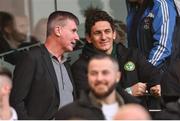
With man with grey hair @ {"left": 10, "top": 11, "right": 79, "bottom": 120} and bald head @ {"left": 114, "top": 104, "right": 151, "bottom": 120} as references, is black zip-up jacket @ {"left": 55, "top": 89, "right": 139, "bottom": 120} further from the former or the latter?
man with grey hair @ {"left": 10, "top": 11, "right": 79, "bottom": 120}

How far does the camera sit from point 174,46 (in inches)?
336

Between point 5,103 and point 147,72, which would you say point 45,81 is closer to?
point 5,103

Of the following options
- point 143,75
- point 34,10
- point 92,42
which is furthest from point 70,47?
point 34,10

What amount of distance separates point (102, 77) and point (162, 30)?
182cm

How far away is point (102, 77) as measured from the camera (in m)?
6.80

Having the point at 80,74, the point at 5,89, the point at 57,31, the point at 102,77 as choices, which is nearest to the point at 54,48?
the point at 57,31

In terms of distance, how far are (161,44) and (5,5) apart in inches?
83.6

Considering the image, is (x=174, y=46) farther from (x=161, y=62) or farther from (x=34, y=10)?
(x=34, y=10)

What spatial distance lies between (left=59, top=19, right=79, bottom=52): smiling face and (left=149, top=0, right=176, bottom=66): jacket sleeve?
0.96 metres

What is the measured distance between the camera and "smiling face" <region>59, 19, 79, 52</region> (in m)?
7.94

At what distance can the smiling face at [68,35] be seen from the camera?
794 cm

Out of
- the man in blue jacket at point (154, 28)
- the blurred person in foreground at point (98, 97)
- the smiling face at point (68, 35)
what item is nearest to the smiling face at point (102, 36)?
the smiling face at point (68, 35)

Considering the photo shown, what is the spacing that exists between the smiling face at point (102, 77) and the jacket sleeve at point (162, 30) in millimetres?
1519

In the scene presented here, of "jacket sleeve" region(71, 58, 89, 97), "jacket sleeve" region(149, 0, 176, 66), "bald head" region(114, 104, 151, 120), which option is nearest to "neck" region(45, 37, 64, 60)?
"jacket sleeve" region(71, 58, 89, 97)
